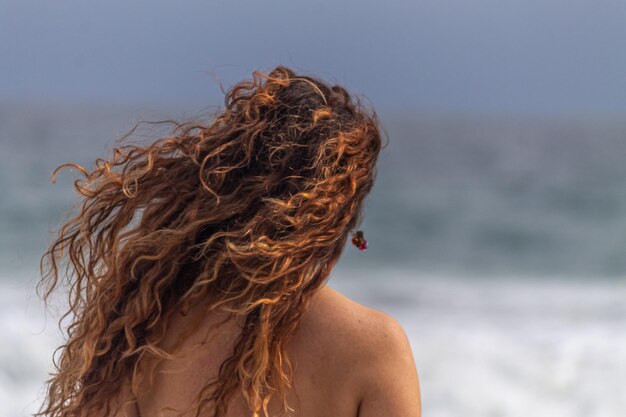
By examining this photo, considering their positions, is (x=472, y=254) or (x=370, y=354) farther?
(x=472, y=254)

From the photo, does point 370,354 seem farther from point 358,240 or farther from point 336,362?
point 358,240

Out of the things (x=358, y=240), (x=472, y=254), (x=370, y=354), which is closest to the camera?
(x=370, y=354)

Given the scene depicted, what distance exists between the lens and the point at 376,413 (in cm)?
143

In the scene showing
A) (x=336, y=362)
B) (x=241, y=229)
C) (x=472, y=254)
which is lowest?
(x=336, y=362)

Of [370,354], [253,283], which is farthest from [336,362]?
[253,283]

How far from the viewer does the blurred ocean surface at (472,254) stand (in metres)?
5.07

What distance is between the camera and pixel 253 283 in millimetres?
1471

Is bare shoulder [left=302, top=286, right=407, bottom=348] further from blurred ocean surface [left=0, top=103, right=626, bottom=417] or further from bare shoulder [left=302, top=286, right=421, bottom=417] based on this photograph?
blurred ocean surface [left=0, top=103, right=626, bottom=417]

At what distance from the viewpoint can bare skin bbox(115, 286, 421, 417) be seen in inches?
56.1

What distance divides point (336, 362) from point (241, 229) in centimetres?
28

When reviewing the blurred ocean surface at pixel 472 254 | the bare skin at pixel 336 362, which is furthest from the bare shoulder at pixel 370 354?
the blurred ocean surface at pixel 472 254

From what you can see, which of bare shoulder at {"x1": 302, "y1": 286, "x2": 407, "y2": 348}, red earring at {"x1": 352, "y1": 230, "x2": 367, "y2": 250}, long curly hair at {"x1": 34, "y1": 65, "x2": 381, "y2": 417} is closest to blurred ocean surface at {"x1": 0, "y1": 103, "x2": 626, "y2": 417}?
long curly hair at {"x1": 34, "y1": 65, "x2": 381, "y2": 417}

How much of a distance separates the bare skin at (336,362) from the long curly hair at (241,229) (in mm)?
23

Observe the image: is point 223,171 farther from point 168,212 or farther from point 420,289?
point 420,289
